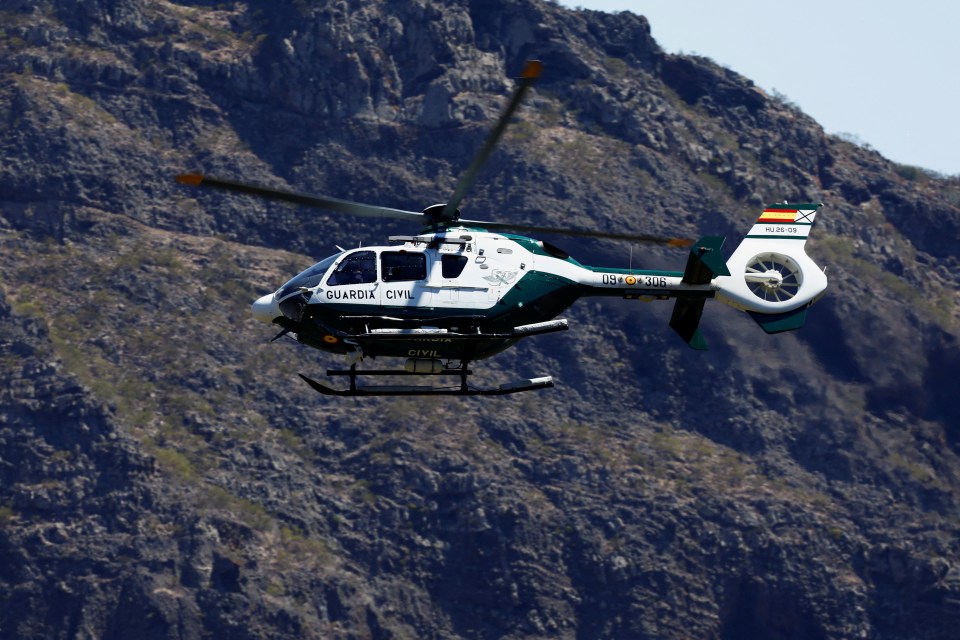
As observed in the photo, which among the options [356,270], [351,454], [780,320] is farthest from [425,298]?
[351,454]

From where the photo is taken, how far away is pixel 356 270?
71.5 meters

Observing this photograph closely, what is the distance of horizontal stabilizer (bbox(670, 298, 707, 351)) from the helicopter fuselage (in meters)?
4.54

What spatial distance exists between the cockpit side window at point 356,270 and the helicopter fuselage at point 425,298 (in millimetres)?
30

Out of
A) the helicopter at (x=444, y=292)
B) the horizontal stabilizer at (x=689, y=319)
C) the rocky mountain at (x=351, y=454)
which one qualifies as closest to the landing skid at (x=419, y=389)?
the helicopter at (x=444, y=292)

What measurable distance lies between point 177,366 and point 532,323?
11039 centimetres

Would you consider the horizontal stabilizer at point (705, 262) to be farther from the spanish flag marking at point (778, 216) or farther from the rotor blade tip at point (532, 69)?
the rotor blade tip at point (532, 69)

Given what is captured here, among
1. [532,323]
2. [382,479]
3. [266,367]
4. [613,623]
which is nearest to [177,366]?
[266,367]

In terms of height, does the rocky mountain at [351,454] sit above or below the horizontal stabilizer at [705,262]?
below

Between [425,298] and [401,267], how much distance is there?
125 centimetres

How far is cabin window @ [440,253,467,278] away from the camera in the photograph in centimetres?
7162

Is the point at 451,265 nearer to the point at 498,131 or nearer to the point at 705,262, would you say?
the point at 498,131

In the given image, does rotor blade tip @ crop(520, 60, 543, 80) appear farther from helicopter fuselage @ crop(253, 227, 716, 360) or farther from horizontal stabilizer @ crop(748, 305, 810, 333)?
horizontal stabilizer @ crop(748, 305, 810, 333)

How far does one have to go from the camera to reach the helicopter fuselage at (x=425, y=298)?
71000mm

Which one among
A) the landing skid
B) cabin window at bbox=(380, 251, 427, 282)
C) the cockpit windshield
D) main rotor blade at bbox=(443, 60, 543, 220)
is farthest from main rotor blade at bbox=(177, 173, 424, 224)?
the landing skid
